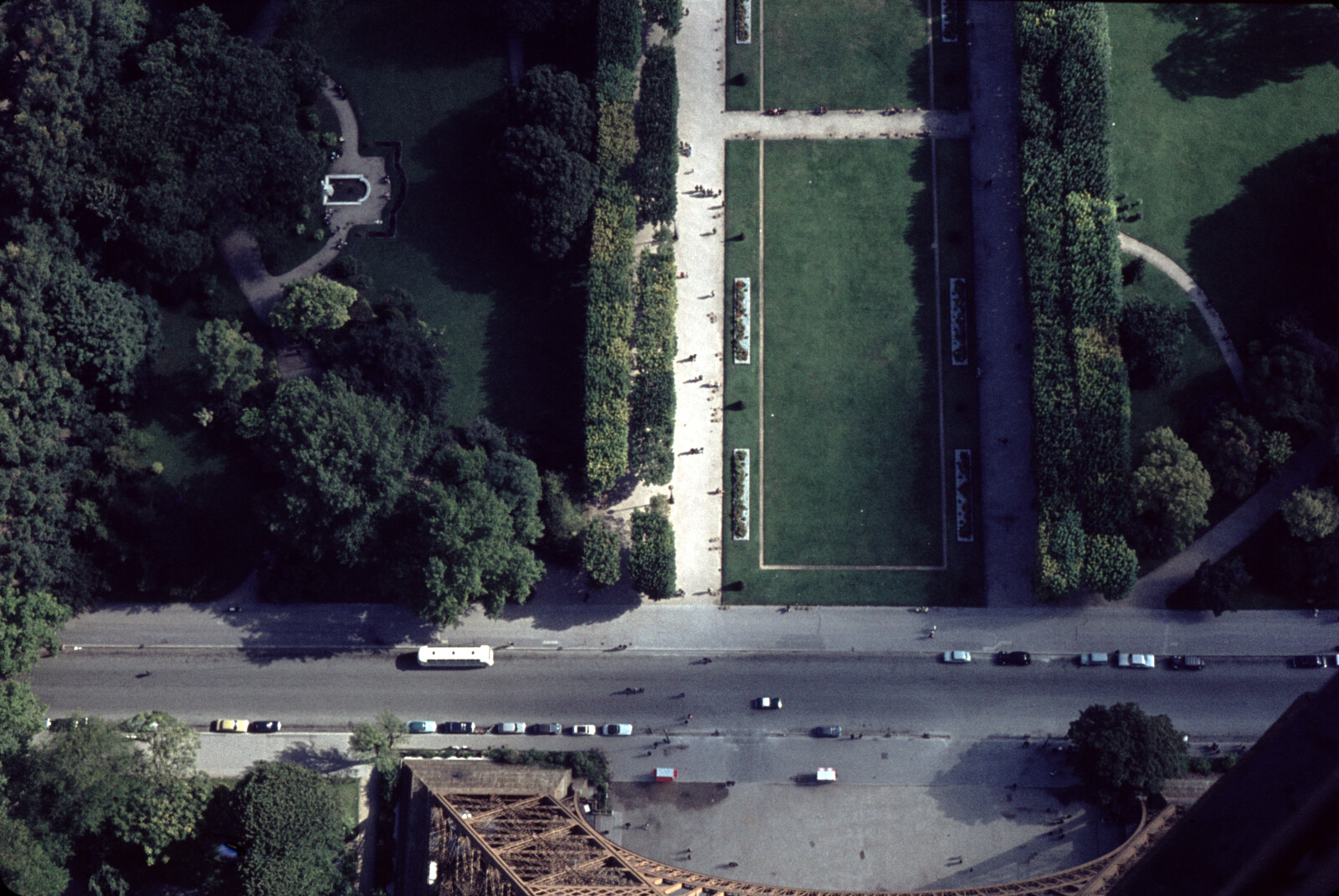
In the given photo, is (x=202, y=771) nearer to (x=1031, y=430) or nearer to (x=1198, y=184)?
(x=1031, y=430)

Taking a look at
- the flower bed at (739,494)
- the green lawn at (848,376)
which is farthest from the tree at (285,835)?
the flower bed at (739,494)

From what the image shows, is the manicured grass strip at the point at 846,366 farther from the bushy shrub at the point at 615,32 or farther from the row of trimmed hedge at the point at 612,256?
the bushy shrub at the point at 615,32

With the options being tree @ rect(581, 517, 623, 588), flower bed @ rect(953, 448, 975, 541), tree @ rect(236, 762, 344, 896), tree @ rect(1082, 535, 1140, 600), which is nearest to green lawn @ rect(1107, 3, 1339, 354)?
tree @ rect(1082, 535, 1140, 600)

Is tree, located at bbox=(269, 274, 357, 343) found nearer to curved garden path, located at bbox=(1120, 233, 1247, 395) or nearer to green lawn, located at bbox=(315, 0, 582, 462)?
green lawn, located at bbox=(315, 0, 582, 462)

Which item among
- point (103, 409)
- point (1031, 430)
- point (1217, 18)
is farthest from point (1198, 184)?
point (103, 409)

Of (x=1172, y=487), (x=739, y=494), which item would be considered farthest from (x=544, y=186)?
(x=1172, y=487)

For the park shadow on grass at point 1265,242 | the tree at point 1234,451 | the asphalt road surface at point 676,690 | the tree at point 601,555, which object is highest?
the park shadow on grass at point 1265,242

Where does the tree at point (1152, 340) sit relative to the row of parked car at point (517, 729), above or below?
above
